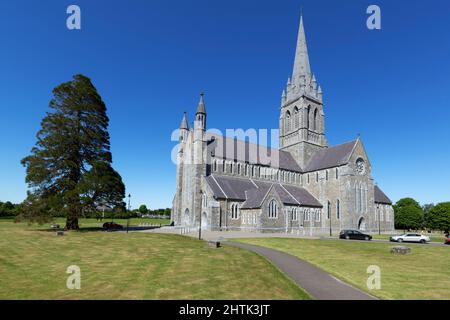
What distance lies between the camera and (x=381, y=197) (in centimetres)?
6088

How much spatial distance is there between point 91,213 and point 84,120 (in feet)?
39.9

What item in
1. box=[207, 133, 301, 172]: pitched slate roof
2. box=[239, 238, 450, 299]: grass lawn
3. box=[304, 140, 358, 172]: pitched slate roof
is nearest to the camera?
box=[239, 238, 450, 299]: grass lawn

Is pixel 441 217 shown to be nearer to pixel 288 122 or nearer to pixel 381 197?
pixel 381 197

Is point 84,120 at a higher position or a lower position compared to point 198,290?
higher

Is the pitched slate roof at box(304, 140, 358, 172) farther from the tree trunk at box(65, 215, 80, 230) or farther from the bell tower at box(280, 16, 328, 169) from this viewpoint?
the tree trunk at box(65, 215, 80, 230)

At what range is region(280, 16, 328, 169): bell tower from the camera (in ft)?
207

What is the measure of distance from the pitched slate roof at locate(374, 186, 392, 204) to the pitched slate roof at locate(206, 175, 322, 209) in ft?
49.2

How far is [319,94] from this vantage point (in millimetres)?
67375

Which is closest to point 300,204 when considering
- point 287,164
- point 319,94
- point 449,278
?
point 287,164

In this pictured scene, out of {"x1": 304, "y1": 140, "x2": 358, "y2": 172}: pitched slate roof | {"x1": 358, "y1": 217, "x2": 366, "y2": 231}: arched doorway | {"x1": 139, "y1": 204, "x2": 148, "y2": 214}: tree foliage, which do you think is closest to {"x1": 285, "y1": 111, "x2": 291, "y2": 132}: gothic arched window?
{"x1": 304, "y1": 140, "x2": 358, "y2": 172}: pitched slate roof

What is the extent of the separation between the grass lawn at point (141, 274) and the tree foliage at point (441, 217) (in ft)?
269

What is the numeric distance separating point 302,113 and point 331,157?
489 inches

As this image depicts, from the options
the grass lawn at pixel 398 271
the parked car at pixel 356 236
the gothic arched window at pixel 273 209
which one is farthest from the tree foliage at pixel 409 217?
the grass lawn at pixel 398 271
